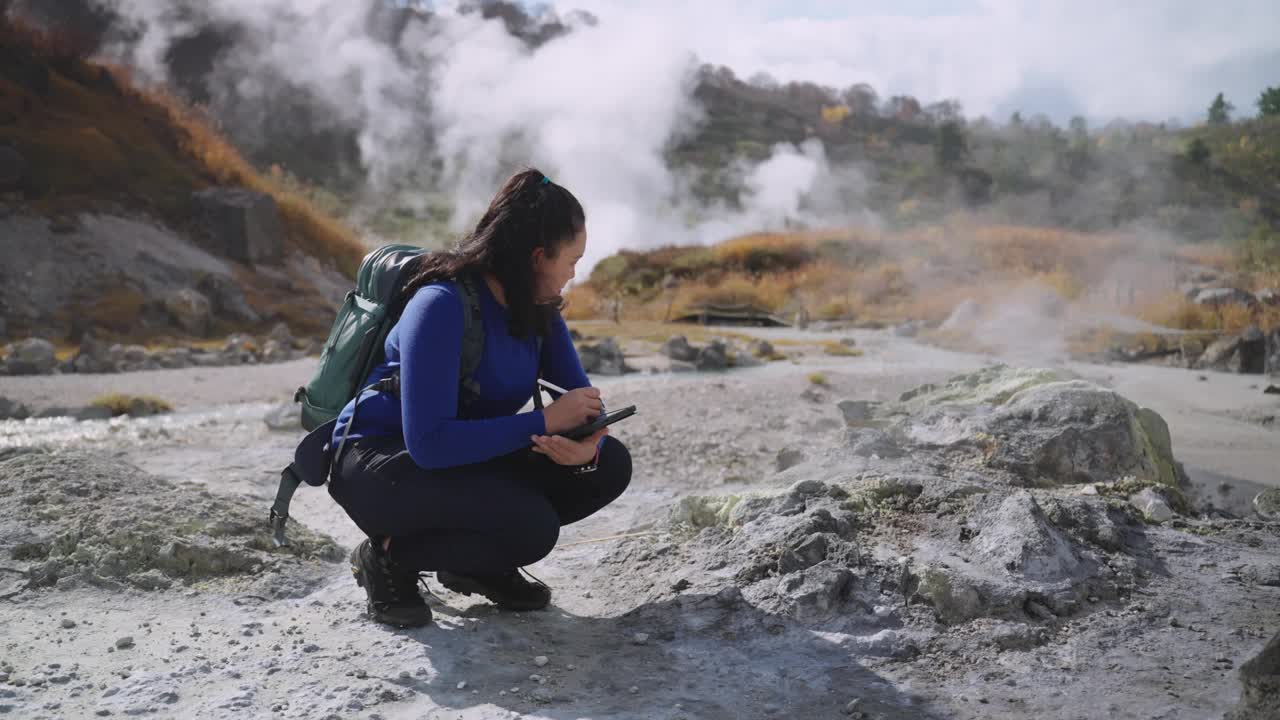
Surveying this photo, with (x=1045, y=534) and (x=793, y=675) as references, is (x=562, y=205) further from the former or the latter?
(x=1045, y=534)

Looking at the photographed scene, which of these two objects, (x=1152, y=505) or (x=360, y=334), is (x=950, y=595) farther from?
(x=360, y=334)

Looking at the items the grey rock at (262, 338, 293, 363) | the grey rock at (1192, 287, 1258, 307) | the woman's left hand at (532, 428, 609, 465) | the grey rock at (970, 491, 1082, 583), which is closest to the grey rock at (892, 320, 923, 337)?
the grey rock at (1192, 287, 1258, 307)

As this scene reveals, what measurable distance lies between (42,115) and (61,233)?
108 inches

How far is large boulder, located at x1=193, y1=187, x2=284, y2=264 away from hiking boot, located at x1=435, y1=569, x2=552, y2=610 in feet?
43.7

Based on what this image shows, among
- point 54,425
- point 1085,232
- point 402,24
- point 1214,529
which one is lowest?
point 54,425

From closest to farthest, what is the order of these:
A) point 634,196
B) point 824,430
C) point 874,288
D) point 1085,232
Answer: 1. point 824,430
2. point 874,288
3. point 1085,232
4. point 634,196

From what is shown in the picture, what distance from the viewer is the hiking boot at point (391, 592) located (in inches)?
98.7

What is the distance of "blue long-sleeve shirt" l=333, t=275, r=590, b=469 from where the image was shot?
224 cm

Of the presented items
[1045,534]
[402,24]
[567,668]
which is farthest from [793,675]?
[402,24]

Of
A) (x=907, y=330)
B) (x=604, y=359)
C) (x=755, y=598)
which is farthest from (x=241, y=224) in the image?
(x=755, y=598)

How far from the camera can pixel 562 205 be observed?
236 centimetres

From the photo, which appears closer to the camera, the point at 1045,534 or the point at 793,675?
the point at 793,675

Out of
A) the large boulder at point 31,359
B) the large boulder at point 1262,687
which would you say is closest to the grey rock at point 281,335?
the large boulder at point 31,359

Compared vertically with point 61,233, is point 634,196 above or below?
above
